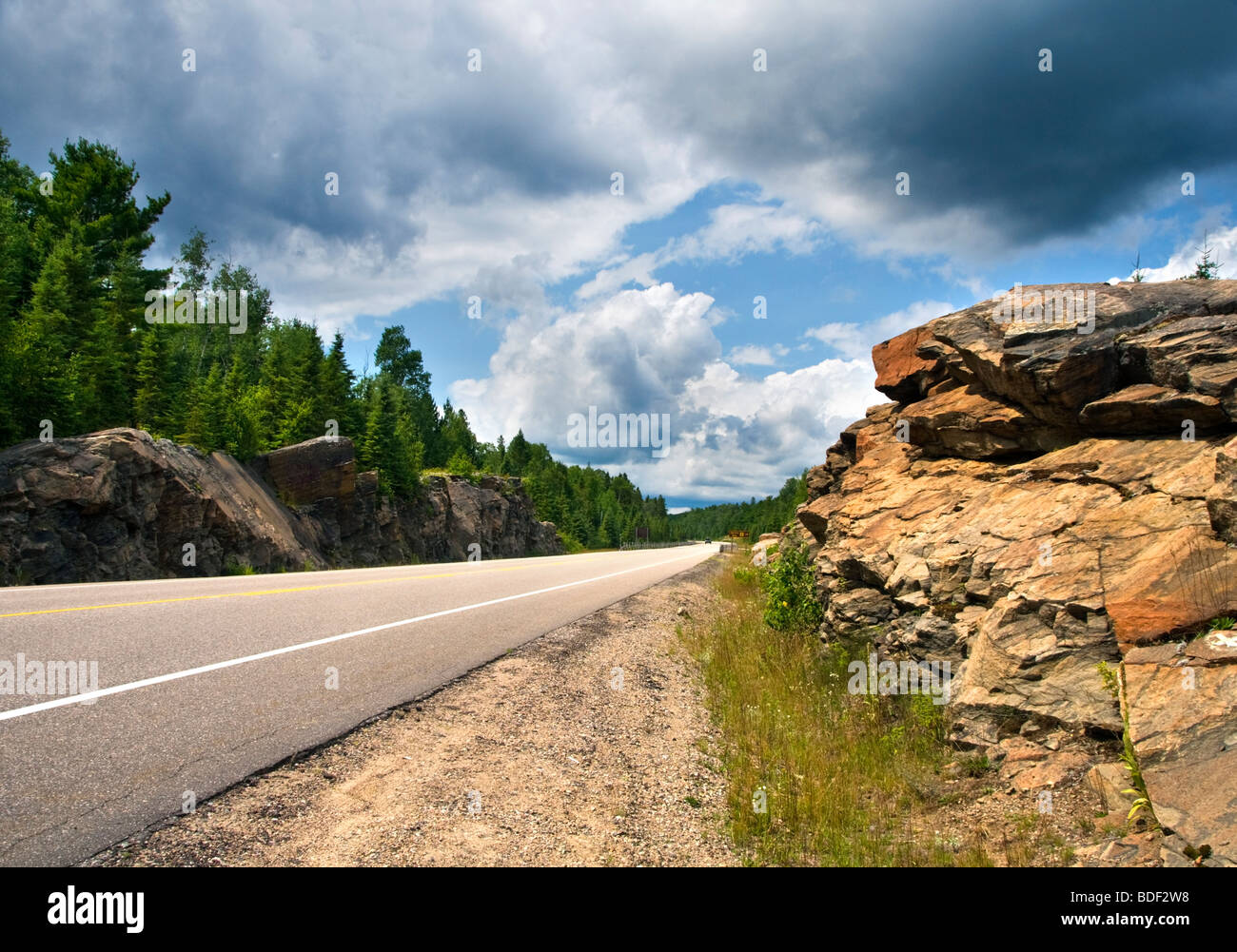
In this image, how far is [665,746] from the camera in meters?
6.23

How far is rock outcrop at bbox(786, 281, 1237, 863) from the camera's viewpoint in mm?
4590

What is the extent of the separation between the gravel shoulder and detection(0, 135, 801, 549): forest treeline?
72.1ft

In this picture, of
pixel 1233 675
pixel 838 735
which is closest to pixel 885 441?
pixel 838 735

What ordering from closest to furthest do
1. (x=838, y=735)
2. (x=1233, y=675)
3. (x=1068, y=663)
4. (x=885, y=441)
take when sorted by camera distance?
(x=1233, y=675) → (x=1068, y=663) → (x=838, y=735) → (x=885, y=441)

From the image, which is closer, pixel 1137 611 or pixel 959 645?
pixel 1137 611

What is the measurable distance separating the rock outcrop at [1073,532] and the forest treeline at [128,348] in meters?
25.1

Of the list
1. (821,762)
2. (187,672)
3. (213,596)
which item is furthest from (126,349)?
(821,762)

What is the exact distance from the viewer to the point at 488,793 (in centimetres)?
452

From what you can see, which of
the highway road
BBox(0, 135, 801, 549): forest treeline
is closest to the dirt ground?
the highway road

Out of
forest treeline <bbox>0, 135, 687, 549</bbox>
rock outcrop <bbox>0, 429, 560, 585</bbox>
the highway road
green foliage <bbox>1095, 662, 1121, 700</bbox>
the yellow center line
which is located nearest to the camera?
the highway road

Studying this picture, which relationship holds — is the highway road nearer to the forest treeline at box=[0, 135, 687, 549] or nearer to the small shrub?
the small shrub

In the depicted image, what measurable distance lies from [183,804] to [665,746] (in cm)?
400
